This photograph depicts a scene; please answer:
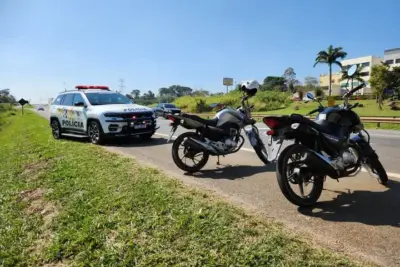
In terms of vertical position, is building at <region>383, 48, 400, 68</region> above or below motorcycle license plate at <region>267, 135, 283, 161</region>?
above

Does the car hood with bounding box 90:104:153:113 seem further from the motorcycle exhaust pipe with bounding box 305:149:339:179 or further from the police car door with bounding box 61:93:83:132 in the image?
the motorcycle exhaust pipe with bounding box 305:149:339:179

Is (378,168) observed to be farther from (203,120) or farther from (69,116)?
(69,116)

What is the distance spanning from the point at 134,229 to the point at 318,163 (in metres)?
2.23

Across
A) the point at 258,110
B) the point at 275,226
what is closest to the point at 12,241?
the point at 275,226

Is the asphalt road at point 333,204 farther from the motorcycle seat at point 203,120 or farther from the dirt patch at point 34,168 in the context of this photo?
the dirt patch at point 34,168

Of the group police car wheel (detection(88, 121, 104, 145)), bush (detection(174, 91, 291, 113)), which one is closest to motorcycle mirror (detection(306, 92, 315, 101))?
police car wheel (detection(88, 121, 104, 145))

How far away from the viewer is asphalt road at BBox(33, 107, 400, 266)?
314cm

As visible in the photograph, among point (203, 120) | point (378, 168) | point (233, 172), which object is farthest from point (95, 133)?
point (378, 168)

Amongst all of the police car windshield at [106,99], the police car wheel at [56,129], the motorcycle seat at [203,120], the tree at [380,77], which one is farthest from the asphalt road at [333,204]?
the tree at [380,77]

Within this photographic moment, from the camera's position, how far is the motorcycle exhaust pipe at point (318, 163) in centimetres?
393

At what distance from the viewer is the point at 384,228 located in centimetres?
345

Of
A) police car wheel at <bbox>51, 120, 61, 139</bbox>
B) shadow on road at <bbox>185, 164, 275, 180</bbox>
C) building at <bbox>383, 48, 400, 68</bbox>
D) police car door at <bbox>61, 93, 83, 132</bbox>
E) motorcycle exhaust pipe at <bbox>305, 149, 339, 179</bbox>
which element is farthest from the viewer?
building at <bbox>383, 48, 400, 68</bbox>

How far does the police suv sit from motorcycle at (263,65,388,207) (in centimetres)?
627

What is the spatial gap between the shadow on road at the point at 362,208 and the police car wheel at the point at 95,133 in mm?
7109
